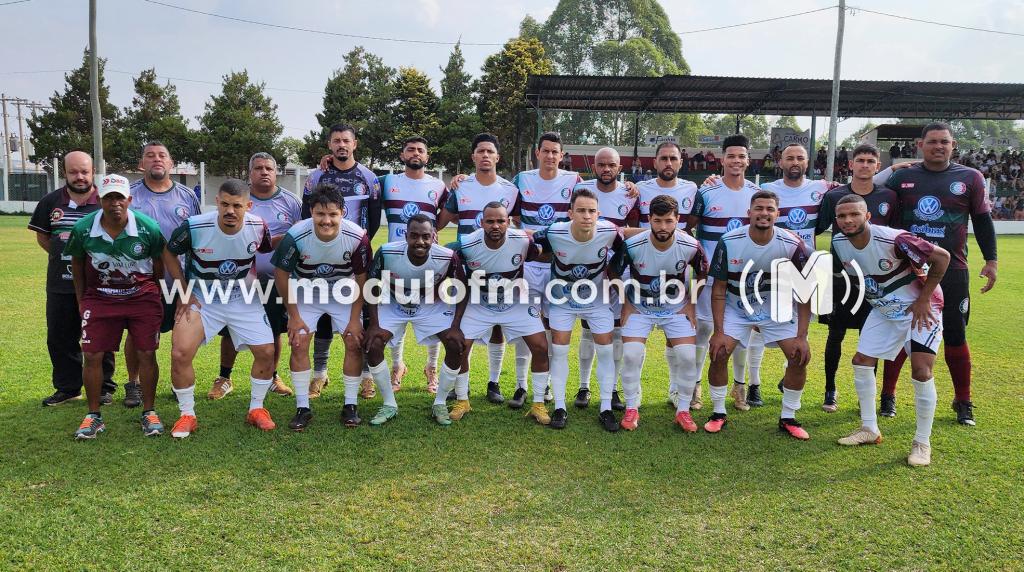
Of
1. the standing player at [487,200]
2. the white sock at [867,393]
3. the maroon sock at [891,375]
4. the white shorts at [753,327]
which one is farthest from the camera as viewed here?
the standing player at [487,200]

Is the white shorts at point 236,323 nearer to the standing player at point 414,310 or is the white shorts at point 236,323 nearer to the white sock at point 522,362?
the standing player at point 414,310

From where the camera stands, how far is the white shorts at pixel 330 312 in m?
5.26

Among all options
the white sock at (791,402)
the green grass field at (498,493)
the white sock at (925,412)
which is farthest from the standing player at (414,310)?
the white sock at (925,412)

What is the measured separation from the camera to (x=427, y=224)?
16.4ft

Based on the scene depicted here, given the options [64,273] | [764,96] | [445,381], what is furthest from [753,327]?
[764,96]

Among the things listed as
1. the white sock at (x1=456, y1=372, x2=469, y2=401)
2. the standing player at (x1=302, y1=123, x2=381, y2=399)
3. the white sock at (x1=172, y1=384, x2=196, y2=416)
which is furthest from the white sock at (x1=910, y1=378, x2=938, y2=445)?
the white sock at (x1=172, y1=384, x2=196, y2=416)

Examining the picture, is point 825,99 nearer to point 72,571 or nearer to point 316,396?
point 316,396

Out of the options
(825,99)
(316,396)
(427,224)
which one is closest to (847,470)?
(427,224)

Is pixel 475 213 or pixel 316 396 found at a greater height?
pixel 475 213

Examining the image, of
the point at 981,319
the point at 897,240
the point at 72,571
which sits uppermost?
the point at 897,240

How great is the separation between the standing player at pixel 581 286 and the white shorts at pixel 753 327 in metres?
0.96

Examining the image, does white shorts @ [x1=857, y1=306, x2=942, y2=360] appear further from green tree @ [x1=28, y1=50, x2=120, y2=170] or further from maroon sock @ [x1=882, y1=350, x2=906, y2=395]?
green tree @ [x1=28, y1=50, x2=120, y2=170]

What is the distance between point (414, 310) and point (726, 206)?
9.71 ft

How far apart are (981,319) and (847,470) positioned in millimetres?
7156
